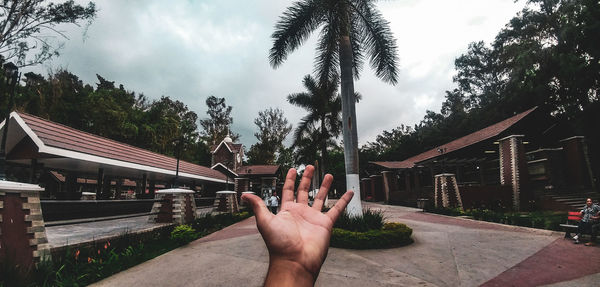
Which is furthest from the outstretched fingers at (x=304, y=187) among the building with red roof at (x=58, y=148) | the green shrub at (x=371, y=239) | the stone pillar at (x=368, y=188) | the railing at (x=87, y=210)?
the stone pillar at (x=368, y=188)

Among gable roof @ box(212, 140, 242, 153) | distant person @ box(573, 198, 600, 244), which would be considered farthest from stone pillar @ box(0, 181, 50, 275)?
gable roof @ box(212, 140, 242, 153)

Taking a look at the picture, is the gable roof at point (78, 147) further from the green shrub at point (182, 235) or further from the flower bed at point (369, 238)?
the flower bed at point (369, 238)

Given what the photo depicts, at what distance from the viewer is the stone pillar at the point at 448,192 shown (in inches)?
612

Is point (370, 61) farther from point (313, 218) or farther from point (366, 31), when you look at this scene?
point (313, 218)

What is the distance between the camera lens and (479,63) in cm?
4197

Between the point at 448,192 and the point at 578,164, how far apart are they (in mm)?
7070

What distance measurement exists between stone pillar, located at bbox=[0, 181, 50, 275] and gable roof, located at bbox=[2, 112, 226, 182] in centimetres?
529

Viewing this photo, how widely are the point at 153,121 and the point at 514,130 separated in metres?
36.5

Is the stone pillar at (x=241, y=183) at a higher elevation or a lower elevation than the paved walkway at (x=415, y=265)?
higher

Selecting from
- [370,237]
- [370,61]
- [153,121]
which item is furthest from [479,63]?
[153,121]

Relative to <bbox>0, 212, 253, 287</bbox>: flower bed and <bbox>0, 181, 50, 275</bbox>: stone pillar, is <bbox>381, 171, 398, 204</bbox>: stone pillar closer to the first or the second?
<bbox>0, 212, 253, 287</bbox>: flower bed

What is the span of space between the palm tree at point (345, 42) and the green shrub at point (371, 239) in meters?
1.52

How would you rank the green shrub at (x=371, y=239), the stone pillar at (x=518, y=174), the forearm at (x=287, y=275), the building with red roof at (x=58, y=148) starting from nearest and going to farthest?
the forearm at (x=287, y=275) → the green shrub at (x=371, y=239) → the building with red roof at (x=58, y=148) → the stone pillar at (x=518, y=174)

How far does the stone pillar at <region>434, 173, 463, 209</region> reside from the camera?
612 inches
